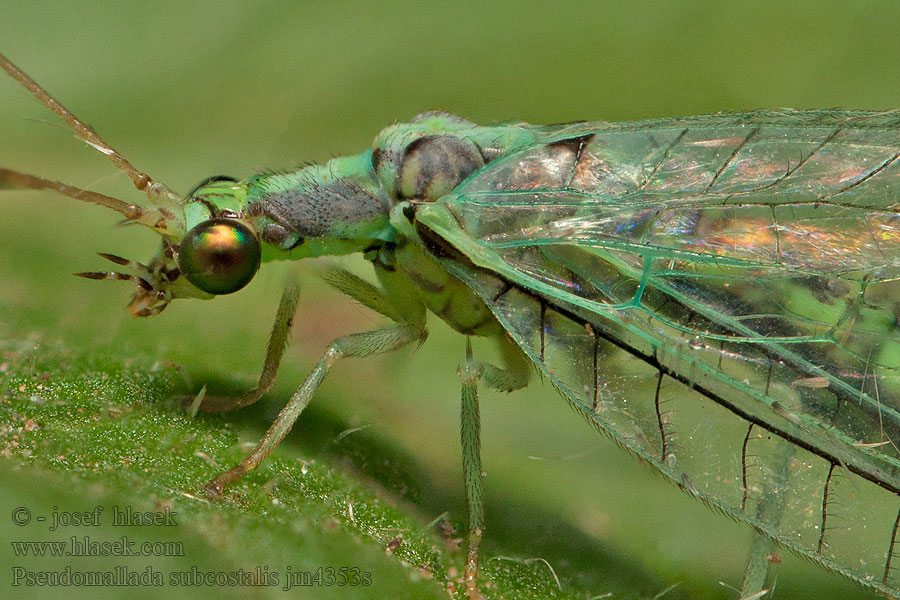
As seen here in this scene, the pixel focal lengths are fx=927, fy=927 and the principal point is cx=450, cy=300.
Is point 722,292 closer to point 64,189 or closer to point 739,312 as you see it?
point 739,312

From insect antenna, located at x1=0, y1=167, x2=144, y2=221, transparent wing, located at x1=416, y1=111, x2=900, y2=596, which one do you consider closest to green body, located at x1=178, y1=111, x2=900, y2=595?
transparent wing, located at x1=416, y1=111, x2=900, y2=596

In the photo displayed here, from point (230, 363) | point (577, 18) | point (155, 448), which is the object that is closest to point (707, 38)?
point (577, 18)

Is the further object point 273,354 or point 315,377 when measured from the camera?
point 273,354

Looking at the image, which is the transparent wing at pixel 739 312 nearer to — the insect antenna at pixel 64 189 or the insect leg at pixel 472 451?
the insect leg at pixel 472 451

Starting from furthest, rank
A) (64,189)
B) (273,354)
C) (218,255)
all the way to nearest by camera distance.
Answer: (273,354) → (218,255) → (64,189)

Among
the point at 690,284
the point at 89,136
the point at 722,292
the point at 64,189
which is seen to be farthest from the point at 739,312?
the point at 89,136

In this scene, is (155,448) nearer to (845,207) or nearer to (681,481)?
(681,481)

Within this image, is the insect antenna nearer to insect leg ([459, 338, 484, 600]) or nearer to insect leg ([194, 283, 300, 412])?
insect leg ([194, 283, 300, 412])
